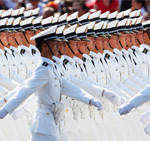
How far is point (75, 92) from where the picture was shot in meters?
5.99

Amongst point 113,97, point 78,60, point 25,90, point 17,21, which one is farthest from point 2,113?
point 17,21

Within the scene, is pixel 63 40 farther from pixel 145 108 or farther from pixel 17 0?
pixel 17 0

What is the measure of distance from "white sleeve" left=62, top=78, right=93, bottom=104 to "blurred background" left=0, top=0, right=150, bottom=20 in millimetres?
4601

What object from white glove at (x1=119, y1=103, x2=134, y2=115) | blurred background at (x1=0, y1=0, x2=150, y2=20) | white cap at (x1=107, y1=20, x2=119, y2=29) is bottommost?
blurred background at (x1=0, y1=0, x2=150, y2=20)

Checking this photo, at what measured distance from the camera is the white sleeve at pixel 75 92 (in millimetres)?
5930

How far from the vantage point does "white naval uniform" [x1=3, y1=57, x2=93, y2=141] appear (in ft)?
18.9

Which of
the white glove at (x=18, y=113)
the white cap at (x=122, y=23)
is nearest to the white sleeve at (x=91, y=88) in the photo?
the white glove at (x=18, y=113)

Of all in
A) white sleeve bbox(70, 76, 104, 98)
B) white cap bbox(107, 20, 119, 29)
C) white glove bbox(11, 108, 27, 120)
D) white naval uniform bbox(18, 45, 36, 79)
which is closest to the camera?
white glove bbox(11, 108, 27, 120)

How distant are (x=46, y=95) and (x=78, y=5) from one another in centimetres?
509

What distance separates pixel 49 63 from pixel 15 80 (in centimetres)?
194

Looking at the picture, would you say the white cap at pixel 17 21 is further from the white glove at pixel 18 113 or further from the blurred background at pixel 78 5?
the blurred background at pixel 78 5

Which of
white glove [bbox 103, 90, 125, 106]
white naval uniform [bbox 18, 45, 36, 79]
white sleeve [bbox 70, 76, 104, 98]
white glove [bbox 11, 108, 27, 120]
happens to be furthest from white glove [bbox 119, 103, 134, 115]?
white naval uniform [bbox 18, 45, 36, 79]

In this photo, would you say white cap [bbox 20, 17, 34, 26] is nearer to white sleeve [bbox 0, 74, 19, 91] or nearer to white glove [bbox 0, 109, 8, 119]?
white sleeve [bbox 0, 74, 19, 91]

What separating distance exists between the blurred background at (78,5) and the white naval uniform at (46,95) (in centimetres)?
468
